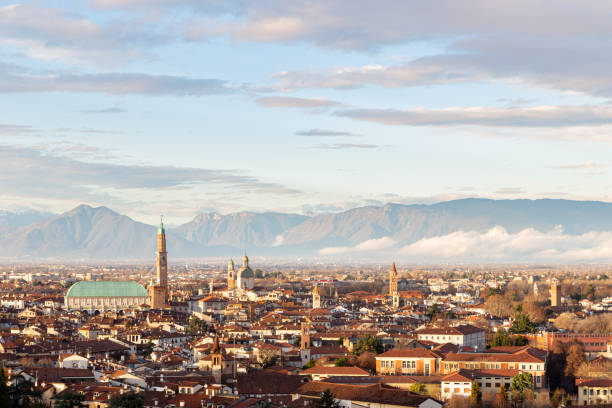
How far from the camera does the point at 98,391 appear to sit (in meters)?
46.6

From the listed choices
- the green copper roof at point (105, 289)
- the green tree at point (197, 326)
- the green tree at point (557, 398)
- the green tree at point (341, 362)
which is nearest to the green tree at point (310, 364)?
the green tree at point (341, 362)

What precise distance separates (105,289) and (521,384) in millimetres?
85465

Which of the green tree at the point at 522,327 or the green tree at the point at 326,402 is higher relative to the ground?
the green tree at the point at 522,327

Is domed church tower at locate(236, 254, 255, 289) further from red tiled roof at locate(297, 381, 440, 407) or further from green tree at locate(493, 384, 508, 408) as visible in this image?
green tree at locate(493, 384, 508, 408)

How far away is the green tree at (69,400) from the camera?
4244 centimetres

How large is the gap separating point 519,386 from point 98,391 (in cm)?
1900

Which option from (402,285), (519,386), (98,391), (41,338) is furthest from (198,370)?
(402,285)

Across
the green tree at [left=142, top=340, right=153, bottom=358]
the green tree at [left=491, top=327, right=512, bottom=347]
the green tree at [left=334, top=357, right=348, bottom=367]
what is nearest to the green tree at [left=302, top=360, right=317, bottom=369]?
the green tree at [left=334, top=357, right=348, bottom=367]

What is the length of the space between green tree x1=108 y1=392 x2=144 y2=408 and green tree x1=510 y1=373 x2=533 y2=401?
17.5m

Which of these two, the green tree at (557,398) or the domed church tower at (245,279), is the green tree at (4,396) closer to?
the green tree at (557,398)

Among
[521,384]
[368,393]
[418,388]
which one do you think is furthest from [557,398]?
[368,393]

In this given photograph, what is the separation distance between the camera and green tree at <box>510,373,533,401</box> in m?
51.6

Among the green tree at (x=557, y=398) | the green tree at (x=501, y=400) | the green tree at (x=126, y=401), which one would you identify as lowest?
the green tree at (x=557, y=398)

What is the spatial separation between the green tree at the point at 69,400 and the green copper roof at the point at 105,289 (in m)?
85.8
